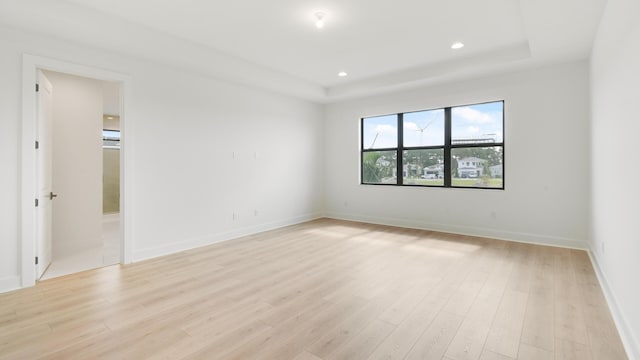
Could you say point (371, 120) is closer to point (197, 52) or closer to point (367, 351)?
point (197, 52)

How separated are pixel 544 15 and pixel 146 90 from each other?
461 centimetres

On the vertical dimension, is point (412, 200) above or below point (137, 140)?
below

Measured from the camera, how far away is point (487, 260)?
3.85m

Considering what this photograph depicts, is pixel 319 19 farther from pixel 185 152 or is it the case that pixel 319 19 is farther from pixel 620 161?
pixel 620 161

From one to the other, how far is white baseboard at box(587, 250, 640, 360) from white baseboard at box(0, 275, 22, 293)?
198 inches

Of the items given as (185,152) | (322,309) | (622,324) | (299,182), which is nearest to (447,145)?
(299,182)

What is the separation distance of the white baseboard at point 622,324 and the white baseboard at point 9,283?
16.5 feet

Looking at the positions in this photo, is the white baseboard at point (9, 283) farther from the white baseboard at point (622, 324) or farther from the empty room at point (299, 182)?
the white baseboard at point (622, 324)

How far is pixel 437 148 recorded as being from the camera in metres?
5.65

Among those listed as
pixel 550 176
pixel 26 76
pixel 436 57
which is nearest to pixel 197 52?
pixel 26 76

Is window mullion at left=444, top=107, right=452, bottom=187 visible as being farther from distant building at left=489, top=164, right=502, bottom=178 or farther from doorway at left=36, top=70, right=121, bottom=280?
doorway at left=36, top=70, right=121, bottom=280

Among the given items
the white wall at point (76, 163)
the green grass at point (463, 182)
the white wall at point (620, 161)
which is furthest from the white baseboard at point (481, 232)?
the white wall at point (76, 163)

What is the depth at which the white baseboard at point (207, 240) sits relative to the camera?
401 cm

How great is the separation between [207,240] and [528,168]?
5.07 metres
